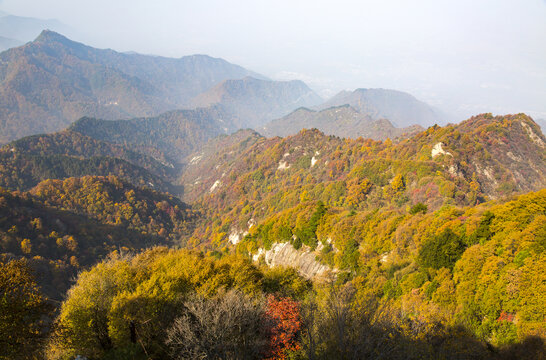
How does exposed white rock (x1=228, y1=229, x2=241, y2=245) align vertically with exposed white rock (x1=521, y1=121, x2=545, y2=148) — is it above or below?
below

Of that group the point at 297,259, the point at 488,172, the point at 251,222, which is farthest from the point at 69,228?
the point at 488,172

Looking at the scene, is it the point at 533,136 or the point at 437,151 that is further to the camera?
the point at 533,136

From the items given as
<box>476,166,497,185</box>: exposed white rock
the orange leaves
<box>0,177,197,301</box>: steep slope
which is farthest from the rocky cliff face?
<box>476,166,497,185</box>: exposed white rock

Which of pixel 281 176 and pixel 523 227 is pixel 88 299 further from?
pixel 281 176

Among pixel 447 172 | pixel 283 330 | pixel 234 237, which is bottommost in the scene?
pixel 234 237

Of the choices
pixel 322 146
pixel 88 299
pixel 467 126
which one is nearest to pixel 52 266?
pixel 88 299

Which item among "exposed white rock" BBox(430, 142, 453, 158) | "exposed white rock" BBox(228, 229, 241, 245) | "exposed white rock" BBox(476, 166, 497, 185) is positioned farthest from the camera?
"exposed white rock" BBox(228, 229, 241, 245)

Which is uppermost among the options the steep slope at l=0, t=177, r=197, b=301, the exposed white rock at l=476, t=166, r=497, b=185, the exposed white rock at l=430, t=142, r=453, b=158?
the exposed white rock at l=430, t=142, r=453, b=158

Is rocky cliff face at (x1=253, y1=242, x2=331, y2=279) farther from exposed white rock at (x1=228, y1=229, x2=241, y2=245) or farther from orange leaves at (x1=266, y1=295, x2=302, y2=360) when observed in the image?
exposed white rock at (x1=228, y1=229, x2=241, y2=245)

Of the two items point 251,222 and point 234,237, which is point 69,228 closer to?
point 234,237

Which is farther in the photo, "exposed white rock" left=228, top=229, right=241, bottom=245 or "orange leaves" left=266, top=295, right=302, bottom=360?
"exposed white rock" left=228, top=229, right=241, bottom=245

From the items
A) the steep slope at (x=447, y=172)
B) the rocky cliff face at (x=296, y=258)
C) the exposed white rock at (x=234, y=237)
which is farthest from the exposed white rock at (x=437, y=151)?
the exposed white rock at (x=234, y=237)
